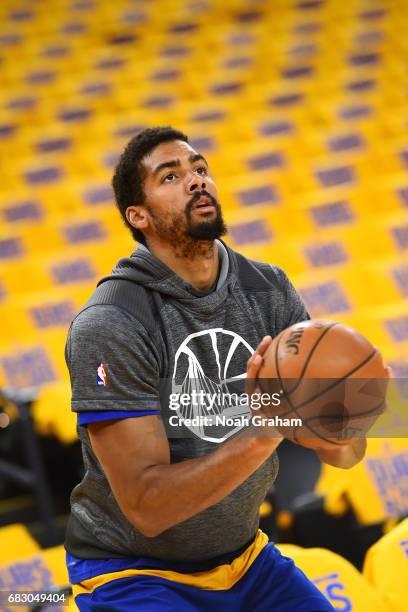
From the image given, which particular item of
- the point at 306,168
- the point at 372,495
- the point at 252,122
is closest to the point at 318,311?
the point at 372,495

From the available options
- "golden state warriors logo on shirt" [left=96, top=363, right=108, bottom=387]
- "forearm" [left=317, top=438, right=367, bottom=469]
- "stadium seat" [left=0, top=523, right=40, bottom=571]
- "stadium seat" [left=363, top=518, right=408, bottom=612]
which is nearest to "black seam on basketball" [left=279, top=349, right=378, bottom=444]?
"forearm" [left=317, top=438, right=367, bottom=469]

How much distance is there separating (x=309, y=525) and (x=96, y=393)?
1.37 metres

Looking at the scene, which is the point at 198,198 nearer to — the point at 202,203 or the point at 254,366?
the point at 202,203

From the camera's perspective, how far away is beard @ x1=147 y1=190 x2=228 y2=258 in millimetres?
1944

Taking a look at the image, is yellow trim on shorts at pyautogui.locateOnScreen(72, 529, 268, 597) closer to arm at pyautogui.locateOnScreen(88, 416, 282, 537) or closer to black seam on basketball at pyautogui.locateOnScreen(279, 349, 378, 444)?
arm at pyautogui.locateOnScreen(88, 416, 282, 537)

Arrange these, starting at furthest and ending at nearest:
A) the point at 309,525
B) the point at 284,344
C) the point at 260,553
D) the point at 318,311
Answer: the point at 318,311 → the point at 309,525 → the point at 260,553 → the point at 284,344

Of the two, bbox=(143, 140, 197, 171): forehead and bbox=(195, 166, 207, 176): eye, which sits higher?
bbox=(143, 140, 197, 171): forehead

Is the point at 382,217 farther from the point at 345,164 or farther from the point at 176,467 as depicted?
the point at 176,467

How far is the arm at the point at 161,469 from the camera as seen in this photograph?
1620mm

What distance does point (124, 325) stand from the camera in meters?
1.80

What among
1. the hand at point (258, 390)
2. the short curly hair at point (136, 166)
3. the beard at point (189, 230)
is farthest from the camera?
the short curly hair at point (136, 166)

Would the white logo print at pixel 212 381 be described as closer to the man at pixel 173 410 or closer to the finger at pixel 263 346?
the man at pixel 173 410

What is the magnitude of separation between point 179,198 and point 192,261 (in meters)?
0.14

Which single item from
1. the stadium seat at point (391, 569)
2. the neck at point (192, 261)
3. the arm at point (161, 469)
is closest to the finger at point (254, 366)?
the arm at point (161, 469)
